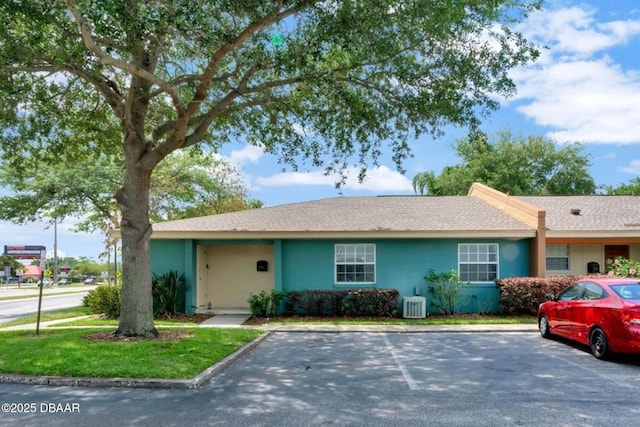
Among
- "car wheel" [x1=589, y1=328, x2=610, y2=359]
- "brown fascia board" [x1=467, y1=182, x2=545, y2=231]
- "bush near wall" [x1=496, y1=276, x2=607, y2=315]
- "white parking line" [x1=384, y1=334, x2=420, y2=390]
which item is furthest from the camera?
"brown fascia board" [x1=467, y1=182, x2=545, y2=231]

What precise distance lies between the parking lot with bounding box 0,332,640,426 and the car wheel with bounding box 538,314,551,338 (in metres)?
1.43

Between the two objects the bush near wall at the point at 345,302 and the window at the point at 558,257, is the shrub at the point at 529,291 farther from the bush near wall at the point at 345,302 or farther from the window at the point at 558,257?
the bush near wall at the point at 345,302

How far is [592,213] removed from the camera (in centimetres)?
1919

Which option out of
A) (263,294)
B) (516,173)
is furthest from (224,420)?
(516,173)

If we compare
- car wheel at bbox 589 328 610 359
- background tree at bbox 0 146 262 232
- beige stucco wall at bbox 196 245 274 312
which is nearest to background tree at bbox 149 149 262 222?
background tree at bbox 0 146 262 232

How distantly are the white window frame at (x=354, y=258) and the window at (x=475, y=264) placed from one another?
2.93m

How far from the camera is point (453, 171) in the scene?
124 ft

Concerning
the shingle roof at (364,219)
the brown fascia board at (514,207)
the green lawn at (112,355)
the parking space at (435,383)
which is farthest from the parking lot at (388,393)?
the brown fascia board at (514,207)

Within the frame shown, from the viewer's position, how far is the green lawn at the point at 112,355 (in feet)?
25.2

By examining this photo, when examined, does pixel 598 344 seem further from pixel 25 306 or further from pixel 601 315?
pixel 25 306

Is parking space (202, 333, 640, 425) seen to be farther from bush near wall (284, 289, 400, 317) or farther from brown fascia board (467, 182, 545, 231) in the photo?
brown fascia board (467, 182, 545, 231)

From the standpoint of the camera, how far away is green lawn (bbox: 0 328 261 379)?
767 cm

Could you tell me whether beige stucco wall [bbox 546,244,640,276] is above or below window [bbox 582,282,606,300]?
above

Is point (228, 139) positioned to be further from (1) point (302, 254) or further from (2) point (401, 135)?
(2) point (401, 135)
